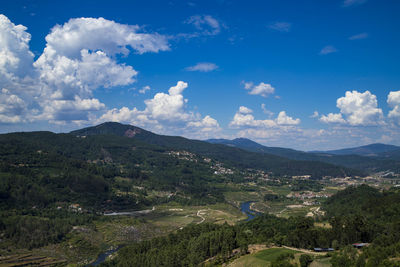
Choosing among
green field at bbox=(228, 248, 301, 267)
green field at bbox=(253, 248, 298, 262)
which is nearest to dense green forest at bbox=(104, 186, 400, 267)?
green field at bbox=(228, 248, 301, 267)

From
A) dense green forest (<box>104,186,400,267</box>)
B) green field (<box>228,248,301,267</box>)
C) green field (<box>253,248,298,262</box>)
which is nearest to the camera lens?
green field (<box>228,248,301,267</box>)

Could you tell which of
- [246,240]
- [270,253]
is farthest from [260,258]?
[246,240]

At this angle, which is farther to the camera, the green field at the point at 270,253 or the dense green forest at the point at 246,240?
the dense green forest at the point at 246,240

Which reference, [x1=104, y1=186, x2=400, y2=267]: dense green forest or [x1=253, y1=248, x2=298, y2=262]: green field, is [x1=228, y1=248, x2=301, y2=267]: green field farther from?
[x1=104, y1=186, x2=400, y2=267]: dense green forest

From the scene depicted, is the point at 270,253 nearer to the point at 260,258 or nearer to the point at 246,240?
the point at 260,258

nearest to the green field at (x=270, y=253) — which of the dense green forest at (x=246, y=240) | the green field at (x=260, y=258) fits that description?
the green field at (x=260, y=258)

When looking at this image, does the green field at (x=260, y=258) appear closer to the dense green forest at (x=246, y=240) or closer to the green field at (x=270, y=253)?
the green field at (x=270, y=253)

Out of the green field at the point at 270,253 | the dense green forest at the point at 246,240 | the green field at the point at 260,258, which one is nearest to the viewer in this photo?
the green field at the point at 260,258

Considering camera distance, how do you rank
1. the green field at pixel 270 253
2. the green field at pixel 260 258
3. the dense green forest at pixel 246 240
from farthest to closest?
the dense green forest at pixel 246 240
the green field at pixel 270 253
the green field at pixel 260 258

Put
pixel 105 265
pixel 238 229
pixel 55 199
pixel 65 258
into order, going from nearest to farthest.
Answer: pixel 105 265
pixel 238 229
pixel 65 258
pixel 55 199

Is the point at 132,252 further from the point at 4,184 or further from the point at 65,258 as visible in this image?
the point at 4,184

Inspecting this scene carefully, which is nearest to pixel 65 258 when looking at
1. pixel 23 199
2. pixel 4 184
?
pixel 23 199
